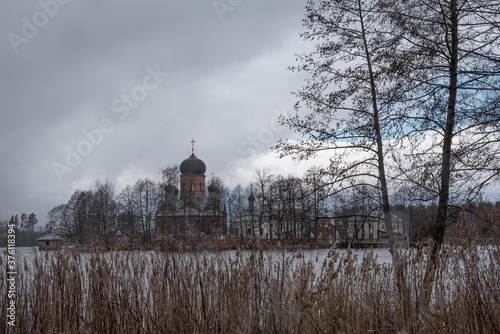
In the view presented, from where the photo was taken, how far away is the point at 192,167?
211 ft

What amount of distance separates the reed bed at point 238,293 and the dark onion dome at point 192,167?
58.4 meters

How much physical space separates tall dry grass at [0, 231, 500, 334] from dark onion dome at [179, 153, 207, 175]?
58462 millimetres

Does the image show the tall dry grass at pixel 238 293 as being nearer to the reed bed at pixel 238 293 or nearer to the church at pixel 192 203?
the reed bed at pixel 238 293

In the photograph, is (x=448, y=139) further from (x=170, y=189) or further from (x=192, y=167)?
(x=192, y=167)

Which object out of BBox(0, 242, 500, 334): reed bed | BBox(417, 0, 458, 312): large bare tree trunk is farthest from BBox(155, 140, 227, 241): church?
BBox(0, 242, 500, 334): reed bed

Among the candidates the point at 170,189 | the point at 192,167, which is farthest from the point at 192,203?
the point at 192,167

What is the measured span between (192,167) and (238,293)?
6043 centimetres

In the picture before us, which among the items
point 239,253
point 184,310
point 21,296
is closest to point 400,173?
point 239,253

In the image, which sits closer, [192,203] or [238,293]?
[238,293]

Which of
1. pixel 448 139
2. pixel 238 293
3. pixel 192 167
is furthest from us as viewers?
pixel 192 167

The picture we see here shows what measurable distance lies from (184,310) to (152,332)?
357 millimetres

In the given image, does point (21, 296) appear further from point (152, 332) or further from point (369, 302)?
point (369, 302)

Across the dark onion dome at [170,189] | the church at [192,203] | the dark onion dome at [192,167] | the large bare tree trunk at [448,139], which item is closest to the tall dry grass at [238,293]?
the large bare tree trunk at [448,139]

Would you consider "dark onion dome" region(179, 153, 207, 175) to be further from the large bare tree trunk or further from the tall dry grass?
the tall dry grass
